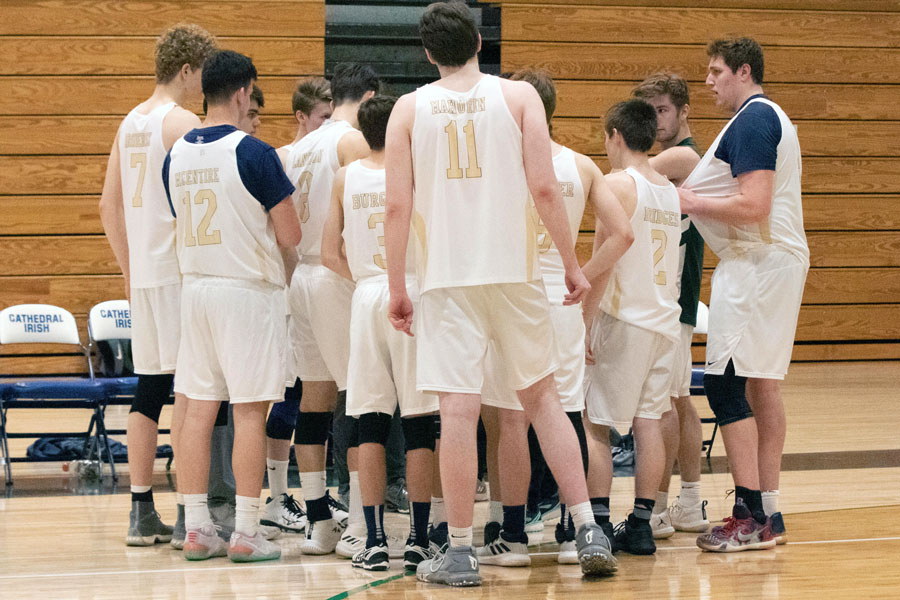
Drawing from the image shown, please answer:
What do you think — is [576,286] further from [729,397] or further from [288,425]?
[288,425]

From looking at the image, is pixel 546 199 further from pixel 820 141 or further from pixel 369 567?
pixel 820 141

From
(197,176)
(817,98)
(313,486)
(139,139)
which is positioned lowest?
(313,486)

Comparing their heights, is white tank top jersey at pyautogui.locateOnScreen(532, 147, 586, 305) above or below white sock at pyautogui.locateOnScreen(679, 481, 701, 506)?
above

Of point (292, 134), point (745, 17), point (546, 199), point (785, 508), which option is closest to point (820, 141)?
point (745, 17)

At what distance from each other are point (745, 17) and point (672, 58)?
851mm

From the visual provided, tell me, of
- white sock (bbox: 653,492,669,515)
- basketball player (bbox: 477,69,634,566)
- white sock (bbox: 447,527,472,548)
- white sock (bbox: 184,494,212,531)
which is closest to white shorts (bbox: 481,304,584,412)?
basketball player (bbox: 477,69,634,566)

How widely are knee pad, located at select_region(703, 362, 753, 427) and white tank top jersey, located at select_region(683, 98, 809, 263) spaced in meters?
0.48

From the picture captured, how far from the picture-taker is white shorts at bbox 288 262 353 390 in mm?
4012

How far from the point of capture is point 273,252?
3830mm

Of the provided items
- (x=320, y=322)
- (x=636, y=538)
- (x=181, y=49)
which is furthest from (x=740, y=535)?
(x=181, y=49)

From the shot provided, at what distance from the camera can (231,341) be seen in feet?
12.2

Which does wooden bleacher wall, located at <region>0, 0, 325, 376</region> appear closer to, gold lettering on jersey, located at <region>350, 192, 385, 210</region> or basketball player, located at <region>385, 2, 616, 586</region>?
gold lettering on jersey, located at <region>350, 192, 385, 210</region>

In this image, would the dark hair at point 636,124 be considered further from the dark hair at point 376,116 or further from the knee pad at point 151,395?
the knee pad at point 151,395

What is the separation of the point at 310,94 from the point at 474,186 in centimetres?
159
